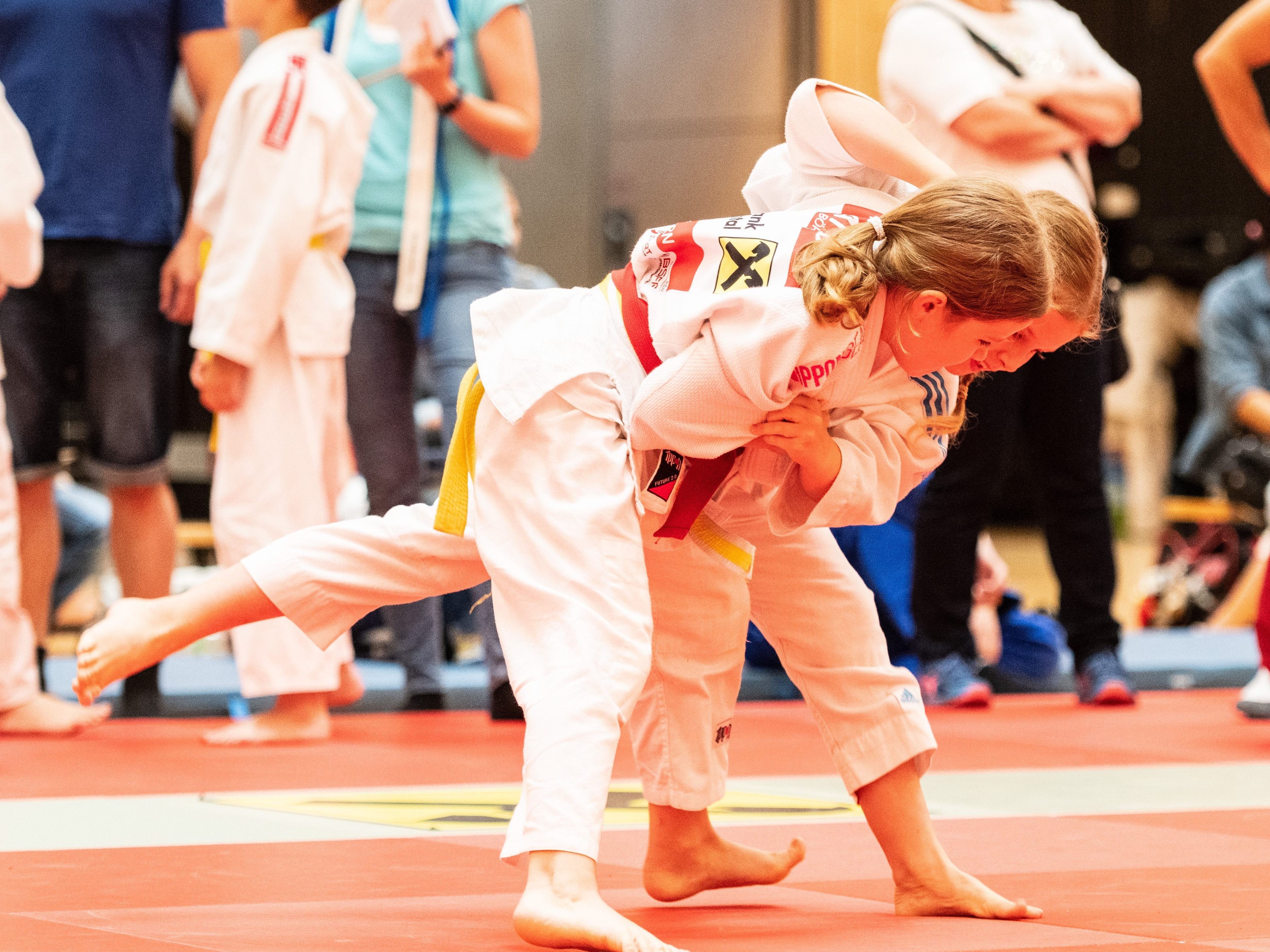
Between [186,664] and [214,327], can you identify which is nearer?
[214,327]

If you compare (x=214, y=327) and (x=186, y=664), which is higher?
(x=214, y=327)

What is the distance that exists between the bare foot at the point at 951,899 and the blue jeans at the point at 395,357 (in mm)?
2084

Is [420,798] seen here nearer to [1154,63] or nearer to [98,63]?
[98,63]

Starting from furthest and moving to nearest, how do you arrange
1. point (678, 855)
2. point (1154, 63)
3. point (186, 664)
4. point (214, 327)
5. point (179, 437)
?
point (1154, 63) < point (179, 437) < point (186, 664) < point (214, 327) < point (678, 855)

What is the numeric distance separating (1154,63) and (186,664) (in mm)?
9943

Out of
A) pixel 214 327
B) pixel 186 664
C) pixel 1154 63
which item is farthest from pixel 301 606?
pixel 1154 63

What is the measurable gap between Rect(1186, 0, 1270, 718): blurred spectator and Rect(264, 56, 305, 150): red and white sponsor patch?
2096 millimetres

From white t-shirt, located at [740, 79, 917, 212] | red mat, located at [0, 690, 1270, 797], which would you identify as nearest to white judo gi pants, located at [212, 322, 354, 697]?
red mat, located at [0, 690, 1270, 797]

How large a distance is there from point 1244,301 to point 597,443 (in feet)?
17.4

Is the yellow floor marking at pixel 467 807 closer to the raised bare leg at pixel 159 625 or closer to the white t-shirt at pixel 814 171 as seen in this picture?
the raised bare leg at pixel 159 625

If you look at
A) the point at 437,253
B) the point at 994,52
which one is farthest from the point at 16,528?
the point at 994,52

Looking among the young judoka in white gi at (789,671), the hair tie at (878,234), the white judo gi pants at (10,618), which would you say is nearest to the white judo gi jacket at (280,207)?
the white judo gi pants at (10,618)

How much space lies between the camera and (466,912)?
1.98m

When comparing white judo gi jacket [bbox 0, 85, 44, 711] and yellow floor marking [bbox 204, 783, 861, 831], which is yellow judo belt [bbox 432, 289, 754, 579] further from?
white judo gi jacket [bbox 0, 85, 44, 711]
